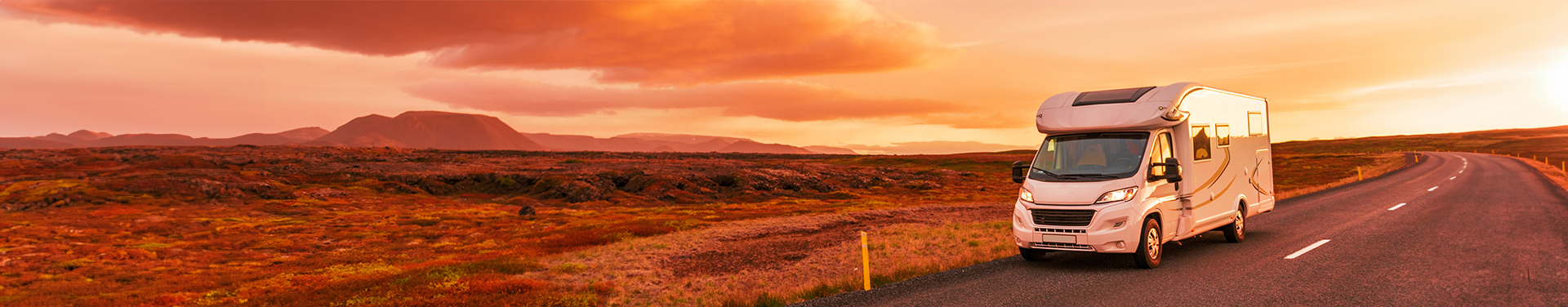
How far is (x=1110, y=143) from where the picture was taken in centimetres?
1170

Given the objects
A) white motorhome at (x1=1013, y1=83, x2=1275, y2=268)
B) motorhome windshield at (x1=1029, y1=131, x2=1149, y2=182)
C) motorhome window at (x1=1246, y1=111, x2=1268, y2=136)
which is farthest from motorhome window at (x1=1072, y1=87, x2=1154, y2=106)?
A: motorhome window at (x1=1246, y1=111, x2=1268, y2=136)

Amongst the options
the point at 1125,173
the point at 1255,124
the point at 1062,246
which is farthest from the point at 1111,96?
the point at 1255,124

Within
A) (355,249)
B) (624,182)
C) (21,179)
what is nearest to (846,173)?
(624,182)

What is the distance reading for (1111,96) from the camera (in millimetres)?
12016

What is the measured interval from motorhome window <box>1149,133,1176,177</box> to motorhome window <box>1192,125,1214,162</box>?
553 millimetres

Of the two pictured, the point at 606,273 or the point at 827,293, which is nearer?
the point at 827,293

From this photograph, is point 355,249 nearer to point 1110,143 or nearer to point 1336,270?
point 1110,143

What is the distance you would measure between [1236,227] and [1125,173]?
5.42 meters

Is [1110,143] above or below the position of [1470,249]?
above

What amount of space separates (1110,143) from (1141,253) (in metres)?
1.96

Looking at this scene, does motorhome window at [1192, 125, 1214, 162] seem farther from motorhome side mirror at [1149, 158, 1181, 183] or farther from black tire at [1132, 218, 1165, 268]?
black tire at [1132, 218, 1165, 268]

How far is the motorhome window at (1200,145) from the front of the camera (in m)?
12.1

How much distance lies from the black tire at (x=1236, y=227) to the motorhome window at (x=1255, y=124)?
1.73 m

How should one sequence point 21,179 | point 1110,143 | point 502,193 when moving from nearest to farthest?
1. point 1110,143
2. point 21,179
3. point 502,193
